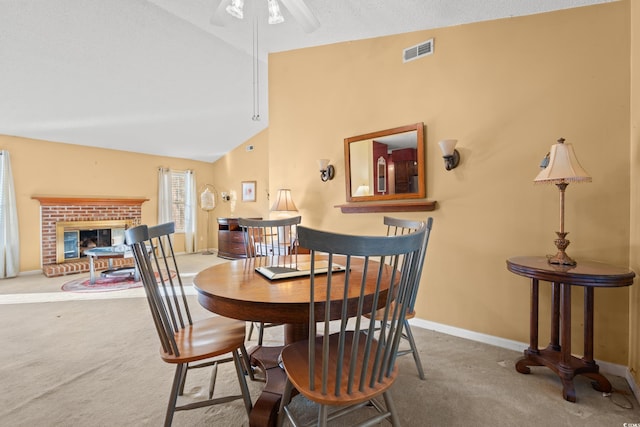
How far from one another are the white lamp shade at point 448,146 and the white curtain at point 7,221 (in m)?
6.20

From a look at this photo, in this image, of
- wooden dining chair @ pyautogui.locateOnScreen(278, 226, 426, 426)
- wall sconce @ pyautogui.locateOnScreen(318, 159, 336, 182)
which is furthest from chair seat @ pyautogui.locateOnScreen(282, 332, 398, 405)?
wall sconce @ pyautogui.locateOnScreen(318, 159, 336, 182)

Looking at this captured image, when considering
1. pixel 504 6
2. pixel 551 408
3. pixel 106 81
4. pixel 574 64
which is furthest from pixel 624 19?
pixel 106 81

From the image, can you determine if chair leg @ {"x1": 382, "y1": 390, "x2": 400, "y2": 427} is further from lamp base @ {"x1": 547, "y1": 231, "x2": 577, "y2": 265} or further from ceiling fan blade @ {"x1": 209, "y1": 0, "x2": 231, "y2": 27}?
ceiling fan blade @ {"x1": 209, "y1": 0, "x2": 231, "y2": 27}

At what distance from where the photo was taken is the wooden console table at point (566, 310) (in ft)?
5.08

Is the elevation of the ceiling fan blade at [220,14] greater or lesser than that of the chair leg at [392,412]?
greater

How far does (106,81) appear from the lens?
3723 millimetres

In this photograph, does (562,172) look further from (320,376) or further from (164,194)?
(164,194)

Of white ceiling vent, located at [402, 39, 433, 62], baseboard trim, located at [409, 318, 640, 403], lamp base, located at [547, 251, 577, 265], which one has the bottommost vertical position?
baseboard trim, located at [409, 318, 640, 403]

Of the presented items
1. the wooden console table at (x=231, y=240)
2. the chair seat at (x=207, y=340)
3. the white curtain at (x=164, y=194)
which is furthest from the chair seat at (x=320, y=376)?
the white curtain at (x=164, y=194)

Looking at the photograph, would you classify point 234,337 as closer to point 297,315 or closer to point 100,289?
point 297,315

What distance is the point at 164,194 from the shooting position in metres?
6.44

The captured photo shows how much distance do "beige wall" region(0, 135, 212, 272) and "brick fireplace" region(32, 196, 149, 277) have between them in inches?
4.5

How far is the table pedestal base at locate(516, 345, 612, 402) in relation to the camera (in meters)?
1.65

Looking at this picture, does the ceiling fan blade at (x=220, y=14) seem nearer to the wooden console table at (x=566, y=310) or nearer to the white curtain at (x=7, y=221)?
the wooden console table at (x=566, y=310)
